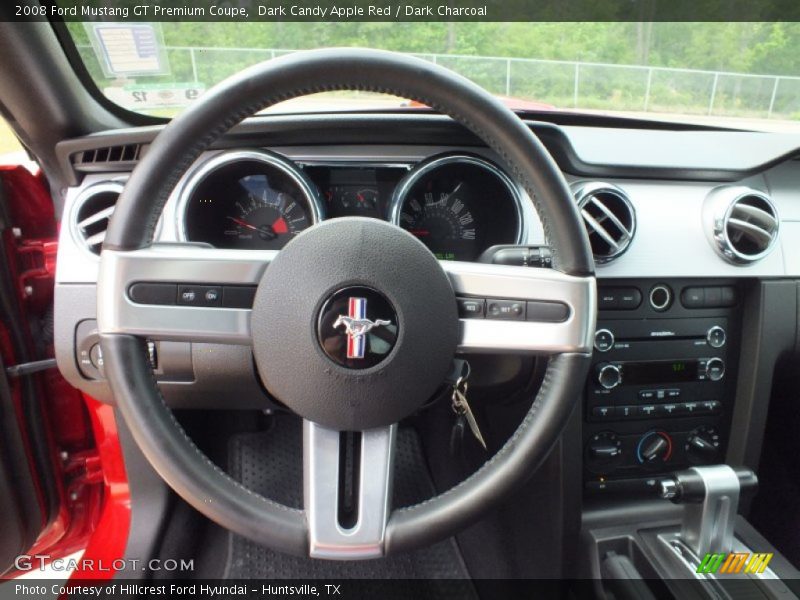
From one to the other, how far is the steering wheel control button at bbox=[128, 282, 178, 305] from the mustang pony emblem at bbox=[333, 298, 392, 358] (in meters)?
0.26

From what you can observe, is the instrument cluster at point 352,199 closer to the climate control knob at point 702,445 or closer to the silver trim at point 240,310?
the silver trim at point 240,310

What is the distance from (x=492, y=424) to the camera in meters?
1.68

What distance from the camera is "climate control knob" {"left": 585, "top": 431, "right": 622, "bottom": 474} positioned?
149 centimetres

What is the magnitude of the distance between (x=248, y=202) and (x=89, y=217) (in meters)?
0.34

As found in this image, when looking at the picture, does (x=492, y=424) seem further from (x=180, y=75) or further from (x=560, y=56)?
(x=180, y=75)

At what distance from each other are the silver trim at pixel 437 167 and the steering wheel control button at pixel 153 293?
564mm

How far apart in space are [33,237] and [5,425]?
18.4 inches

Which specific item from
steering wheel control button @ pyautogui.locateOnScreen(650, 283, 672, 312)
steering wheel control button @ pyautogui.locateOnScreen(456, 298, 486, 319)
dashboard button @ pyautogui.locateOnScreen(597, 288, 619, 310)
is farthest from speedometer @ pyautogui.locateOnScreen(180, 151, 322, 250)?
steering wheel control button @ pyautogui.locateOnScreen(650, 283, 672, 312)

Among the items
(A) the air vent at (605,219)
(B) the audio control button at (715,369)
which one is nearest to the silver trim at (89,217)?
(A) the air vent at (605,219)

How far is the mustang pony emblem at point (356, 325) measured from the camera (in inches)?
33.8

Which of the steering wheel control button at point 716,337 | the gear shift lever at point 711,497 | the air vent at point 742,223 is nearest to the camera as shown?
the gear shift lever at point 711,497

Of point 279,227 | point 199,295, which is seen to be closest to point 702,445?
point 279,227

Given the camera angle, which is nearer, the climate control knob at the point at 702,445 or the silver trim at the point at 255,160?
the silver trim at the point at 255,160

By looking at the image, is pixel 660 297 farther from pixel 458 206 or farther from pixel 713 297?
pixel 458 206
